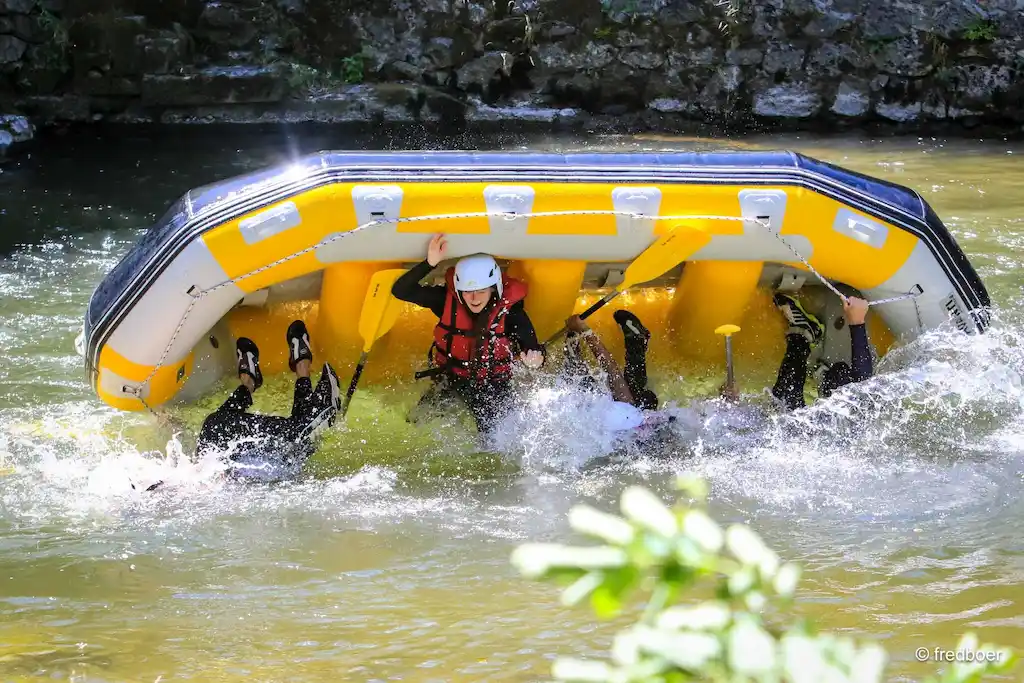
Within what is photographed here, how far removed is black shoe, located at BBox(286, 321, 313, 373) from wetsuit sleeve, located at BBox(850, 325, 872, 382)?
2.25 metres

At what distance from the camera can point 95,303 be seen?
402cm

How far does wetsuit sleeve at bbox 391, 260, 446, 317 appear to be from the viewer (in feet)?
13.1

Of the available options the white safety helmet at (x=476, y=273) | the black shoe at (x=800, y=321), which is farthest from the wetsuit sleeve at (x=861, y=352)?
the white safety helmet at (x=476, y=273)

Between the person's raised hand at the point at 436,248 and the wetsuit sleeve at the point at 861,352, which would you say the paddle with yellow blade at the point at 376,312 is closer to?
the person's raised hand at the point at 436,248

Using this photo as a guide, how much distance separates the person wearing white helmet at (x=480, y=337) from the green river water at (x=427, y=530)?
210mm

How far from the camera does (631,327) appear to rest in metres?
4.43

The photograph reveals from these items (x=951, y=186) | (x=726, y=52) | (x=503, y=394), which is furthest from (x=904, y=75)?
(x=503, y=394)

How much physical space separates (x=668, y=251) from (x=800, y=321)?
0.89 meters

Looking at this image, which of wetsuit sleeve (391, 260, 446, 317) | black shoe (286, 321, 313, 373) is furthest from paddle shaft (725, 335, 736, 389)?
black shoe (286, 321, 313, 373)

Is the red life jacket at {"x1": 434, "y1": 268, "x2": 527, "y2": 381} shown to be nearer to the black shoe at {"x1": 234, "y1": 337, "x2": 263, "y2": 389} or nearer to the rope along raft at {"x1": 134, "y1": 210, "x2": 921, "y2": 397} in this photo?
the rope along raft at {"x1": 134, "y1": 210, "x2": 921, "y2": 397}

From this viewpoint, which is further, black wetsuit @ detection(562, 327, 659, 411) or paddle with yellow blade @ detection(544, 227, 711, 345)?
black wetsuit @ detection(562, 327, 659, 411)

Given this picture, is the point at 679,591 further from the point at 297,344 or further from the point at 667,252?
the point at 297,344

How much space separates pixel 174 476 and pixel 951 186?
259 inches

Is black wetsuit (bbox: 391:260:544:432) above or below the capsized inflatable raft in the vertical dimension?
below
